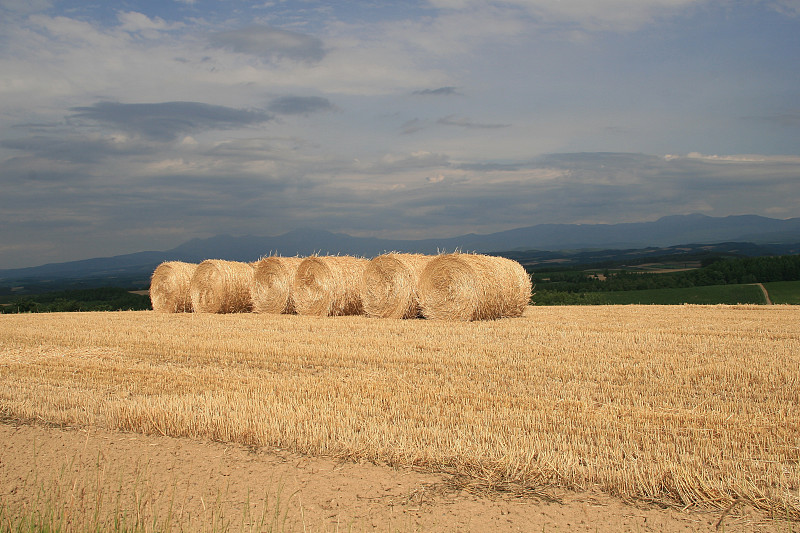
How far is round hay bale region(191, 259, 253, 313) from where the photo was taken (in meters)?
19.8

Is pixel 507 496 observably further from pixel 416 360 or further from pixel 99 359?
pixel 99 359

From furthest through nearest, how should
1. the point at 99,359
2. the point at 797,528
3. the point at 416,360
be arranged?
the point at 99,359
the point at 416,360
the point at 797,528

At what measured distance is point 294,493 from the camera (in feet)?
14.4

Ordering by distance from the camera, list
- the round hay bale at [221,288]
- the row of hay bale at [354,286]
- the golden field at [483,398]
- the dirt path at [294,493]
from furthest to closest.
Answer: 1. the round hay bale at [221,288]
2. the row of hay bale at [354,286]
3. the golden field at [483,398]
4. the dirt path at [294,493]

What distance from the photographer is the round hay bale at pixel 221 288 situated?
1981 centimetres

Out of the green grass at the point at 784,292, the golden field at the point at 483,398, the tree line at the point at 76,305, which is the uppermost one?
the tree line at the point at 76,305

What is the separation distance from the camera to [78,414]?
6480mm

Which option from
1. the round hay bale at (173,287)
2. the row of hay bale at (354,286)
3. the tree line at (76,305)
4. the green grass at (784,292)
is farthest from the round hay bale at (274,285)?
the green grass at (784,292)

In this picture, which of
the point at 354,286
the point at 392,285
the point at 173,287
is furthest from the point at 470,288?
the point at 173,287

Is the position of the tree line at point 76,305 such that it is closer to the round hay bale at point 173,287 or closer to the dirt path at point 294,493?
the round hay bale at point 173,287

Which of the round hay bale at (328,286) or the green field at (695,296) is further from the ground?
the round hay bale at (328,286)

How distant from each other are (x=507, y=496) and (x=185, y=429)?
10.5 feet

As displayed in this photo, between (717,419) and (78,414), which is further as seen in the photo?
(78,414)

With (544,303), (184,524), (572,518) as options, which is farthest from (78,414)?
(544,303)
